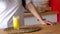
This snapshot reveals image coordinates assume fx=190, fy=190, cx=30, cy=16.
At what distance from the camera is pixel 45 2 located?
3855 millimetres

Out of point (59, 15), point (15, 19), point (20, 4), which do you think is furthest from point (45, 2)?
point (15, 19)

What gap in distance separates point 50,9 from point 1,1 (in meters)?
1.75

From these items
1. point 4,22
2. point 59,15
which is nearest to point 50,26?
point 4,22

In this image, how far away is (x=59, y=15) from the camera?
3586 mm

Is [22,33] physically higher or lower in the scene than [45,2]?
lower

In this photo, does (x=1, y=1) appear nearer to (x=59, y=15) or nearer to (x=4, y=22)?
(x=4, y=22)

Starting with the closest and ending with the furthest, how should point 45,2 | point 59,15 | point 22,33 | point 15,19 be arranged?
point 22,33 → point 15,19 → point 59,15 → point 45,2

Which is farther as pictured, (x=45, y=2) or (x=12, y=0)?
(x=45, y=2)

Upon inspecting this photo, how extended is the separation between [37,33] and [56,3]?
2105 millimetres

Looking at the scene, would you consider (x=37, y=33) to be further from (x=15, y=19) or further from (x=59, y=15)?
(x=59, y=15)

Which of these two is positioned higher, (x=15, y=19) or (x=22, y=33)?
(x=15, y=19)

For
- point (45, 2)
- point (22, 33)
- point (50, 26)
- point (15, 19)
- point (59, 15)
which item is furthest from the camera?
point (45, 2)

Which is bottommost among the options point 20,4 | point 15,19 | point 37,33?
point 37,33

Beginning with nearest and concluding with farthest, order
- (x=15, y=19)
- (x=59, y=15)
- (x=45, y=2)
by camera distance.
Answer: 1. (x=15, y=19)
2. (x=59, y=15)
3. (x=45, y=2)
